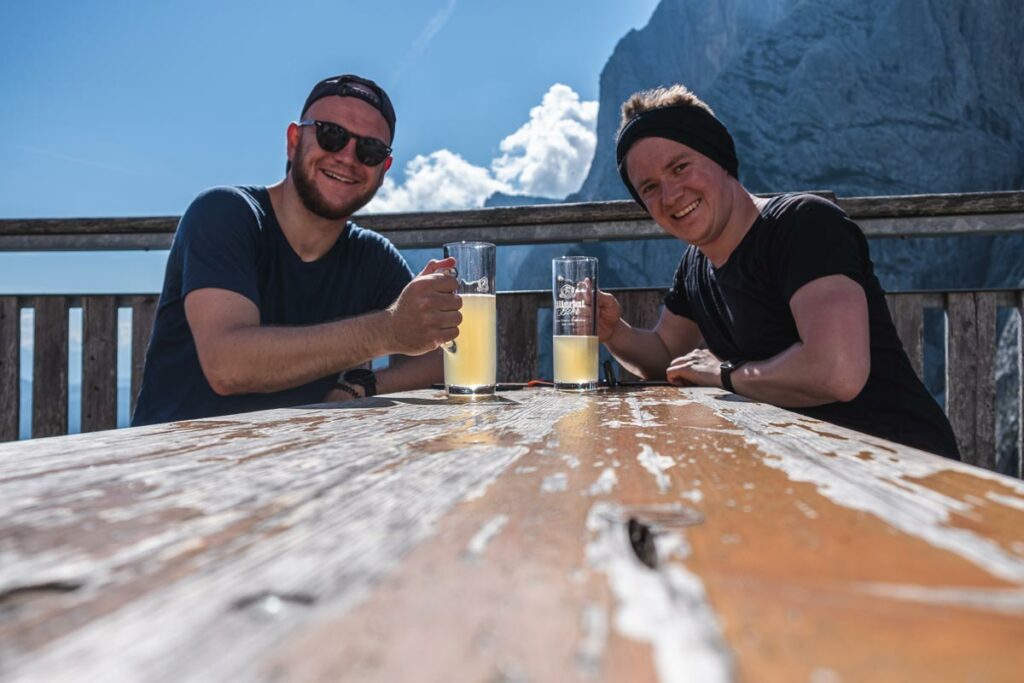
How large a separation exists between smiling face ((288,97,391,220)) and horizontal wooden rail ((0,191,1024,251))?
1.13ft

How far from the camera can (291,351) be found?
141cm

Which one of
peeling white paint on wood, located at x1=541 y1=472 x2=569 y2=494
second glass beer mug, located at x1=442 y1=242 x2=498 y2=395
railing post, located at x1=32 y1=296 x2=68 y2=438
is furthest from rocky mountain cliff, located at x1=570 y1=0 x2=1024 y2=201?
peeling white paint on wood, located at x1=541 y1=472 x2=569 y2=494

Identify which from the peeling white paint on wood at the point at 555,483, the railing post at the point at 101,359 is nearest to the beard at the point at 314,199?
the railing post at the point at 101,359

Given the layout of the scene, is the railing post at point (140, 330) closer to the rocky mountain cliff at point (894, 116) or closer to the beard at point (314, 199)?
the beard at point (314, 199)

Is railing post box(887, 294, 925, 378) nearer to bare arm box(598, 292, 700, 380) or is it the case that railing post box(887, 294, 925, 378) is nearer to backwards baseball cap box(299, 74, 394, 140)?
bare arm box(598, 292, 700, 380)

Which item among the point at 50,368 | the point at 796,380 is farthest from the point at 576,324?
the point at 50,368

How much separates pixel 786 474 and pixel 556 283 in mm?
1111

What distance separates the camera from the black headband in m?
1.95

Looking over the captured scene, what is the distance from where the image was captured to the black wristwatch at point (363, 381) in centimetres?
167

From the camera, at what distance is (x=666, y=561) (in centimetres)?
27

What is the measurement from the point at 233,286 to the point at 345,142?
26.9 inches

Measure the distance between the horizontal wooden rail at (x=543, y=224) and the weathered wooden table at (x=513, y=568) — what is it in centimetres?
188

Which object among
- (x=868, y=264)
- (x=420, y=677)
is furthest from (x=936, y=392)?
(x=420, y=677)

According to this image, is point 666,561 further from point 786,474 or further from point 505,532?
point 786,474
